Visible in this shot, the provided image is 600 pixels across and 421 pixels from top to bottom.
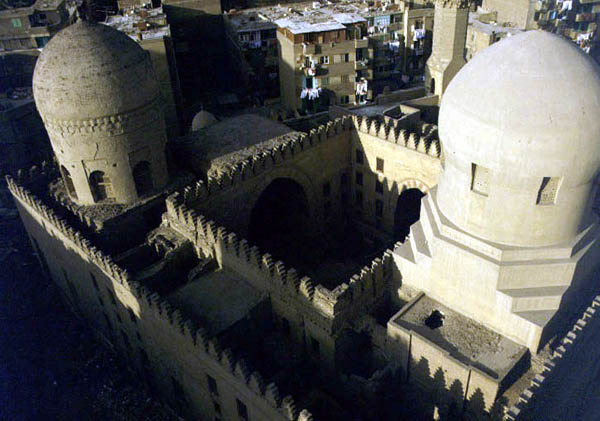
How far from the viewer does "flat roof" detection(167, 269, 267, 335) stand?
76.8 feet

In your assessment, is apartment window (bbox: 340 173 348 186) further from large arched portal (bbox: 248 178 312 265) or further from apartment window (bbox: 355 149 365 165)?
large arched portal (bbox: 248 178 312 265)

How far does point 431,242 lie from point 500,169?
194 inches

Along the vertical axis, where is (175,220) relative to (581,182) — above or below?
below

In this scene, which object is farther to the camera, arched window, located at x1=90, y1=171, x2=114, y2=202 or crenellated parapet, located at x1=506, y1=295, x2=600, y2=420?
arched window, located at x1=90, y1=171, x2=114, y2=202

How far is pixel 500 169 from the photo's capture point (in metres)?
17.2

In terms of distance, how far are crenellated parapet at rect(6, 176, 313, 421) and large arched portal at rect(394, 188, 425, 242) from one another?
46.9 ft

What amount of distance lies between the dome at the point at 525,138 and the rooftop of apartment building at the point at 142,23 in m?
36.9

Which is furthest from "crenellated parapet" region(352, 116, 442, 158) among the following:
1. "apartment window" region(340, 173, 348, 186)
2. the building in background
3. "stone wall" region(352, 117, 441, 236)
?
the building in background

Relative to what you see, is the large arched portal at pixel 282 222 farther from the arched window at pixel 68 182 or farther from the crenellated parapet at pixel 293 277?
the arched window at pixel 68 182

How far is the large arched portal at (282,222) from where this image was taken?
35.4 metres

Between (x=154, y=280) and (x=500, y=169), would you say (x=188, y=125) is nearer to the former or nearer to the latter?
(x=154, y=280)

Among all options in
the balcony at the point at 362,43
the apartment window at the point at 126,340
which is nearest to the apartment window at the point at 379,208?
the apartment window at the point at 126,340

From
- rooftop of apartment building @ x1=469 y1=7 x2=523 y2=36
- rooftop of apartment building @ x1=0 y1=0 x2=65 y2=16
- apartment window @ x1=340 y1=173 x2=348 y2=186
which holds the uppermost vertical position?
rooftop of apartment building @ x1=0 y1=0 x2=65 y2=16

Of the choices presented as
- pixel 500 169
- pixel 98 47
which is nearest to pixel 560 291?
pixel 500 169
